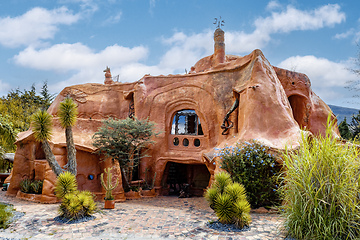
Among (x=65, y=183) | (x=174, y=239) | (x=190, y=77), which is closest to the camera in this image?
(x=174, y=239)

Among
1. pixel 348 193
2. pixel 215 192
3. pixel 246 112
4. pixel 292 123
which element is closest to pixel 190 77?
pixel 246 112

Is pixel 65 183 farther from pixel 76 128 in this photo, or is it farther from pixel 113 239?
pixel 76 128

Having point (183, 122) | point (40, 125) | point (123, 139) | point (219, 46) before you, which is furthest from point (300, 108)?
point (40, 125)

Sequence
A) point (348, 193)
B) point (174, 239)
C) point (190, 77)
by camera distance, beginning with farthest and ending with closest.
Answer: point (190, 77) < point (174, 239) < point (348, 193)

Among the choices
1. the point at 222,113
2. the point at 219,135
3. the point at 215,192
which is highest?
the point at 222,113

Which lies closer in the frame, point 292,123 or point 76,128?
point 292,123

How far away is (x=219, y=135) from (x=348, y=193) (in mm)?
7988

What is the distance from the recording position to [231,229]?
23.5 ft

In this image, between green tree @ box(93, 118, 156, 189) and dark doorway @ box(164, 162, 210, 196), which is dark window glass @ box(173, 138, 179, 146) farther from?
green tree @ box(93, 118, 156, 189)

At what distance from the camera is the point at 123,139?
1277cm

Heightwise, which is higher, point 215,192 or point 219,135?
point 219,135

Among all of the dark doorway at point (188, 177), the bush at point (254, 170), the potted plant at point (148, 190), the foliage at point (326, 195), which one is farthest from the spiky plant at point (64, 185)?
the dark doorway at point (188, 177)

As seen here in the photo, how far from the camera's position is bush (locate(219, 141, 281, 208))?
9.23 m

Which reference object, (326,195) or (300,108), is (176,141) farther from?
(326,195)
